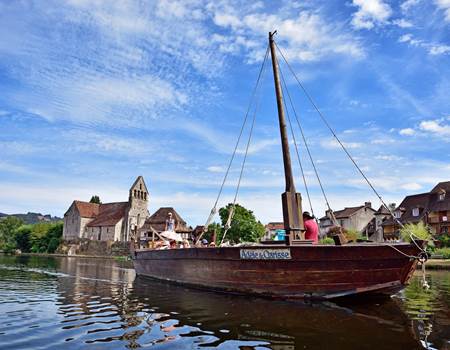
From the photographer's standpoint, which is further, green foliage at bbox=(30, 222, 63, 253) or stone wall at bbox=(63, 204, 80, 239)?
green foliage at bbox=(30, 222, 63, 253)

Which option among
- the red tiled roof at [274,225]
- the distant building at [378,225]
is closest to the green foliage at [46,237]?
the red tiled roof at [274,225]

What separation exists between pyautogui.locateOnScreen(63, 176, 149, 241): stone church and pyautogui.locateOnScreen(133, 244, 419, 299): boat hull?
5639 cm

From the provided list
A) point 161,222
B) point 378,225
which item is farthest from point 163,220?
point 378,225

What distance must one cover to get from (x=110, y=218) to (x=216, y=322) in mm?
63900

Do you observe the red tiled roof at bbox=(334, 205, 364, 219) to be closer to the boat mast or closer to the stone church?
the stone church

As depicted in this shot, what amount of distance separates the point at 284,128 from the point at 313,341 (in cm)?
734

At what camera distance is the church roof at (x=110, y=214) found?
218 feet

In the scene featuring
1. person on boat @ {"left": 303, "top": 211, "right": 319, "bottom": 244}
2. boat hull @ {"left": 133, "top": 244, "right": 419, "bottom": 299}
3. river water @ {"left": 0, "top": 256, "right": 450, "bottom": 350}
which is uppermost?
person on boat @ {"left": 303, "top": 211, "right": 319, "bottom": 244}

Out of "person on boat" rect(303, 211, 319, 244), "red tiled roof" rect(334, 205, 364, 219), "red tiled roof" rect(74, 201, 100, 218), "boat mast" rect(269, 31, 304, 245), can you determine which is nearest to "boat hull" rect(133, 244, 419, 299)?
"boat mast" rect(269, 31, 304, 245)

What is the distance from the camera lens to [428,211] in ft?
146

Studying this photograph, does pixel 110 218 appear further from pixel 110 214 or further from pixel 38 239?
pixel 38 239

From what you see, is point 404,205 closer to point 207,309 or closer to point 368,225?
point 368,225

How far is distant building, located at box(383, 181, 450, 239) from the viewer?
4272cm

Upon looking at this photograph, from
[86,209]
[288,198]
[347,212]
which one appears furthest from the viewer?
[86,209]
